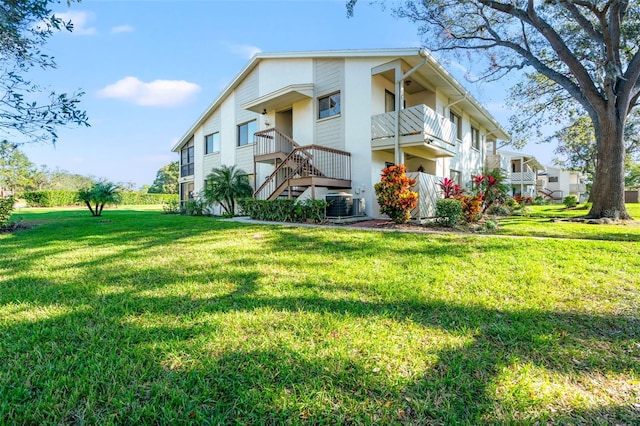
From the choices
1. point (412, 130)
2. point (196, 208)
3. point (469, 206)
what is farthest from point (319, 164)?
point (196, 208)

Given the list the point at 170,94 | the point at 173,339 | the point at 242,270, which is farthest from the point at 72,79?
the point at 170,94

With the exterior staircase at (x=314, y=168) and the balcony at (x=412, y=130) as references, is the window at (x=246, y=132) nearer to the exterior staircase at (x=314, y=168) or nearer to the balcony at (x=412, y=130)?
the exterior staircase at (x=314, y=168)

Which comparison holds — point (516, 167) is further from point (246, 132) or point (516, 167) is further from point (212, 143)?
point (212, 143)

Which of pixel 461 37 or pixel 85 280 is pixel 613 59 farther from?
pixel 85 280

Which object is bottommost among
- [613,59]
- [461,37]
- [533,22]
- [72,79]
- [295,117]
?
[72,79]

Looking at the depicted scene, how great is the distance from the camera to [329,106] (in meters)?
12.3

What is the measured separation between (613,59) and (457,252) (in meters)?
10.6

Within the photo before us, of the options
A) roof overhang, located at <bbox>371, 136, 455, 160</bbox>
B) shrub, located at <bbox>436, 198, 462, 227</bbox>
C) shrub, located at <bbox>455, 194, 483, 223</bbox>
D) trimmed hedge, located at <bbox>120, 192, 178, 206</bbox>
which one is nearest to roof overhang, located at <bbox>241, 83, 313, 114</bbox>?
roof overhang, located at <bbox>371, 136, 455, 160</bbox>

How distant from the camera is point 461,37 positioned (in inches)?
512

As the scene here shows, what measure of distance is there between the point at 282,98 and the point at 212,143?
791 centimetres

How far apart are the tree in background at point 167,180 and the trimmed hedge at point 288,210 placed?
56.4 meters

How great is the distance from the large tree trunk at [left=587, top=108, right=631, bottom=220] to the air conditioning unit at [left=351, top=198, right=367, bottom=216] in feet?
27.0

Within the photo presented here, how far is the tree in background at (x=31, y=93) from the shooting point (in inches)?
207

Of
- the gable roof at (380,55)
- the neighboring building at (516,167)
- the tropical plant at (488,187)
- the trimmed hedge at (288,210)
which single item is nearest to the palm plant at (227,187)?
the trimmed hedge at (288,210)
